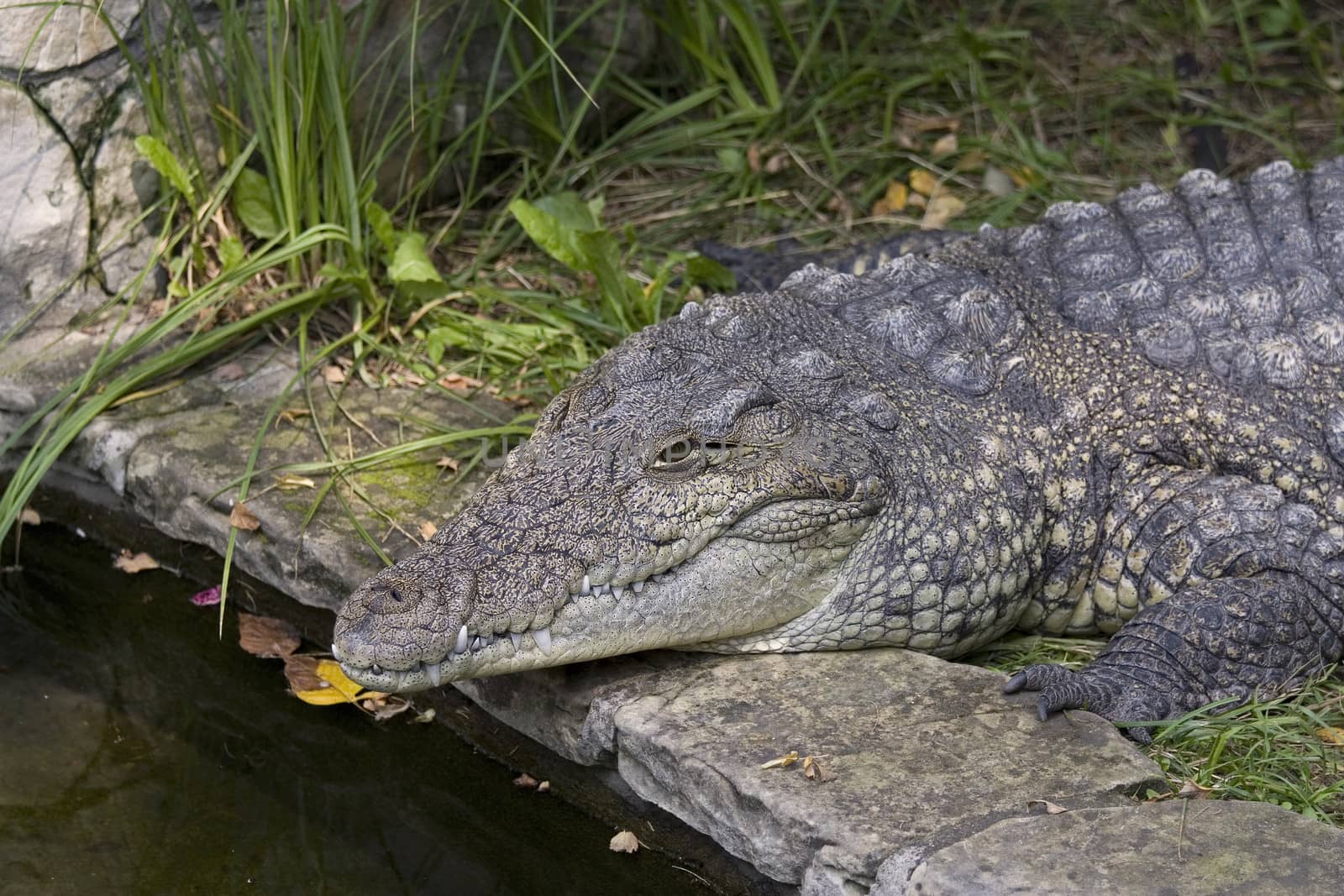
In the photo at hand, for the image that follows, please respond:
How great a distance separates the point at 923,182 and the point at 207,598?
3091mm

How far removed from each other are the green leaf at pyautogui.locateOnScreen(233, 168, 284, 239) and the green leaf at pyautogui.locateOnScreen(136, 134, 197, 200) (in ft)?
0.48

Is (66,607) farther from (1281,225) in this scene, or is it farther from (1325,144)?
(1325,144)

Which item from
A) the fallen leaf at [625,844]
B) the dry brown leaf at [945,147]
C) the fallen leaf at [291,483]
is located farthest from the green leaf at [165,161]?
the dry brown leaf at [945,147]

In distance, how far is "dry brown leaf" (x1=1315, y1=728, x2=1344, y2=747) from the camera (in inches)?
127

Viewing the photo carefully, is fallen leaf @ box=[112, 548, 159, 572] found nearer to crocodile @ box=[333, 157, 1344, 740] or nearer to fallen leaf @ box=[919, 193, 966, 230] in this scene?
crocodile @ box=[333, 157, 1344, 740]

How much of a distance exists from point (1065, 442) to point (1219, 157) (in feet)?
9.24

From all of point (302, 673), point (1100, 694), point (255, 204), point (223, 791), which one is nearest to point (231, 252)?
point (255, 204)

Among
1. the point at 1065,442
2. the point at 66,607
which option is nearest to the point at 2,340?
the point at 66,607

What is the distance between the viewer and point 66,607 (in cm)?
393

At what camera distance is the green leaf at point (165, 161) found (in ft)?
14.4

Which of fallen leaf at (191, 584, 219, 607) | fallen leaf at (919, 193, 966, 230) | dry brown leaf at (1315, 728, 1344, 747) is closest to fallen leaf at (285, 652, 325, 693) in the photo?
fallen leaf at (191, 584, 219, 607)

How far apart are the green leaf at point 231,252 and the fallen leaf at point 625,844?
7.47ft

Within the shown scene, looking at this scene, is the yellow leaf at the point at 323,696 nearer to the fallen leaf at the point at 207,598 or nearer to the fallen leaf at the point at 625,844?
the fallen leaf at the point at 207,598

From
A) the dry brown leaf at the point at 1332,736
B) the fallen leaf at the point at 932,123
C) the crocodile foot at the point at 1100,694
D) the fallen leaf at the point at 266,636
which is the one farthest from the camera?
the fallen leaf at the point at 932,123
